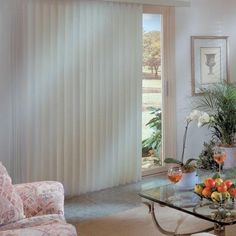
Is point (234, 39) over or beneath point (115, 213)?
over

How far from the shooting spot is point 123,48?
492 cm

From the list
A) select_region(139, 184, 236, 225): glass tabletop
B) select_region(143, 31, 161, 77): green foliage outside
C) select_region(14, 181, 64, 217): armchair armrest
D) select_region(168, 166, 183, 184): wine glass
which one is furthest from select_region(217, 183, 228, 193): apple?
select_region(143, 31, 161, 77): green foliage outside

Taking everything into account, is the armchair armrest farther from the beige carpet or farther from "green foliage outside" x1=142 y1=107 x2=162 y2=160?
"green foliage outside" x1=142 y1=107 x2=162 y2=160

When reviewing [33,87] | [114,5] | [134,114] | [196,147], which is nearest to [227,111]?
[196,147]

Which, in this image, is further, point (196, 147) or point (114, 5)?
point (196, 147)

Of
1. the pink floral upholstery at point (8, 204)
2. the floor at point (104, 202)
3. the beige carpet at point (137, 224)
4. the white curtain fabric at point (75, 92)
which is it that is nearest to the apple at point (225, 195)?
the beige carpet at point (137, 224)

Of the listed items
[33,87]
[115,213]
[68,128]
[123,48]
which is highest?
[123,48]

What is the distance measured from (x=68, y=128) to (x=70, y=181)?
580 mm

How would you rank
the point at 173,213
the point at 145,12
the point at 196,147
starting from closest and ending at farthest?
the point at 173,213, the point at 145,12, the point at 196,147

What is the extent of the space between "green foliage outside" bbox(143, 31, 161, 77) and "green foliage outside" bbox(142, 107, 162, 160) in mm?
511

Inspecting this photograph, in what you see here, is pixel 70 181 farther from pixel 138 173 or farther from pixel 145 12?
pixel 145 12

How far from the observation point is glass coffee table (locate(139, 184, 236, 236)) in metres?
2.72

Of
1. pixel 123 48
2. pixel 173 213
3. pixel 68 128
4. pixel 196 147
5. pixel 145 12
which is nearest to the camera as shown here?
pixel 173 213

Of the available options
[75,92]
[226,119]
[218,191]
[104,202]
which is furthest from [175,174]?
[226,119]
